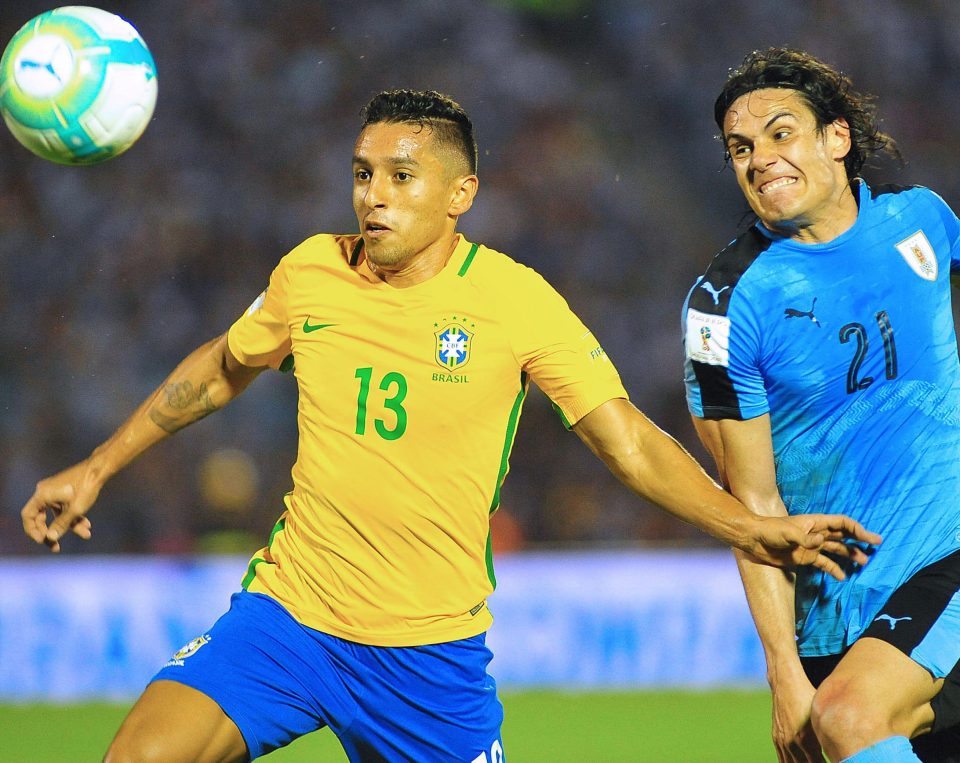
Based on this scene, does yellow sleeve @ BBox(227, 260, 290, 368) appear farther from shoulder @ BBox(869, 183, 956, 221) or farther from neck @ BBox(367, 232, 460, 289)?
shoulder @ BBox(869, 183, 956, 221)

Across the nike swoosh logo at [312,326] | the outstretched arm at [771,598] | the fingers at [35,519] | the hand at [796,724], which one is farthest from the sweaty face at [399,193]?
the hand at [796,724]

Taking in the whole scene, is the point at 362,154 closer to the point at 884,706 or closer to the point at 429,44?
the point at 884,706

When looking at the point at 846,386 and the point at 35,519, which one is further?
the point at 35,519

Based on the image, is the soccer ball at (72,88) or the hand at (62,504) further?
the soccer ball at (72,88)

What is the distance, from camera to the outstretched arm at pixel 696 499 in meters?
3.72

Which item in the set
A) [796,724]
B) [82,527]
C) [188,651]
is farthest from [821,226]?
[82,527]

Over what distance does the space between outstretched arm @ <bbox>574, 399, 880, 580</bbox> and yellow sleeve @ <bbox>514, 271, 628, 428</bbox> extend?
45 mm

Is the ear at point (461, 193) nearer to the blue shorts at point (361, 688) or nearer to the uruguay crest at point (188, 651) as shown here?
the blue shorts at point (361, 688)

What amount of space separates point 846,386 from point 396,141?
154 cm

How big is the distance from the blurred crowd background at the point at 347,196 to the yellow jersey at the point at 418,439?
657cm

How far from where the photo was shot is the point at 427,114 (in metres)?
4.25

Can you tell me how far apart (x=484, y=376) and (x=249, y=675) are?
1104 mm

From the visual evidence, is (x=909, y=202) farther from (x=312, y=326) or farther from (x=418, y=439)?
(x=312, y=326)

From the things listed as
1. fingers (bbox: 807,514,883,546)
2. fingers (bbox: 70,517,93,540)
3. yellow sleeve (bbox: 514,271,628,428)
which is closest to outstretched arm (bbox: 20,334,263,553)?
fingers (bbox: 70,517,93,540)
